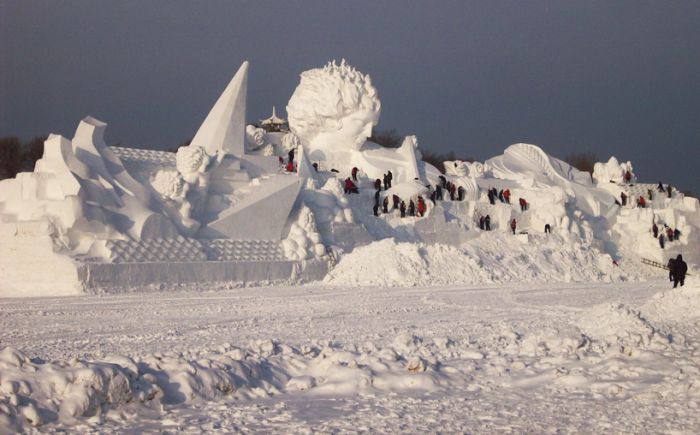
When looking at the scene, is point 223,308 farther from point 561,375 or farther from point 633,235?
point 633,235

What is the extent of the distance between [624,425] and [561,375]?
1.68 m

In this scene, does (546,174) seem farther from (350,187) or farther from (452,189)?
(350,187)

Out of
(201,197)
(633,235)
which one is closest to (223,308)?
(201,197)

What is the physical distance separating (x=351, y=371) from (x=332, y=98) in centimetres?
2042

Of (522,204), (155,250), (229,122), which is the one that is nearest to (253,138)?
(229,122)

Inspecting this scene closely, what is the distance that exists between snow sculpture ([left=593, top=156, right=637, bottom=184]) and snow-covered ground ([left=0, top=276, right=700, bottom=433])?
21221 mm

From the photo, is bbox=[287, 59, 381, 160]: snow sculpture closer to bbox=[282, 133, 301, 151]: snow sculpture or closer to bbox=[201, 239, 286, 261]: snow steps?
bbox=[282, 133, 301, 151]: snow sculpture

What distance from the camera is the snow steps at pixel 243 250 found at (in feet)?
64.2

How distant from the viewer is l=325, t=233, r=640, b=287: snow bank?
66.6 ft

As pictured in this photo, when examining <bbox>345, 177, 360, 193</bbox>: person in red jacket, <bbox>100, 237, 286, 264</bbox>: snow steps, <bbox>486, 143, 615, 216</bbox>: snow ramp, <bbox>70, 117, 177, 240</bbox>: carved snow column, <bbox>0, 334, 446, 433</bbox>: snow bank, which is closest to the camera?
<bbox>0, 334, 446, 433</bbox>: snow bank

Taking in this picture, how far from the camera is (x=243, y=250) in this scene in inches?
797

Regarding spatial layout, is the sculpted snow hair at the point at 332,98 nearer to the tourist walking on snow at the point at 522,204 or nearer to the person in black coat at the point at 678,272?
the tourist walking on snow at the point at 522,204

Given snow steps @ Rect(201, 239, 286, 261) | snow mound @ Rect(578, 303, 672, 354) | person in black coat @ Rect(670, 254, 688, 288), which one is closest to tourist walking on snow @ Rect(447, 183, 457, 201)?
snow steps @ Rect(201, 239, 286, 261)

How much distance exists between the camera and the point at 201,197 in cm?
2066
